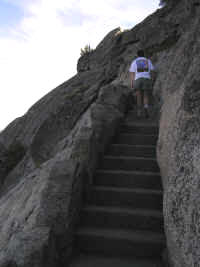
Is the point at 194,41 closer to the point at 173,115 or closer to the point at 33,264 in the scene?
the point at 173,115

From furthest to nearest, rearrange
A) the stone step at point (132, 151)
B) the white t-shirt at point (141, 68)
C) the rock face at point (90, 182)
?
the white t-shirt at point (141, 68)
the stone step at point (132, 151)
the rock face at point (90, 182)

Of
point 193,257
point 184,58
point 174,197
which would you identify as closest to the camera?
point 193,257

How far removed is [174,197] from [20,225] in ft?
6.68

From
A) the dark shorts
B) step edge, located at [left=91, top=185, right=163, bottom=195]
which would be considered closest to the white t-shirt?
the dark shorts

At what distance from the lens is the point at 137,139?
5387 mm

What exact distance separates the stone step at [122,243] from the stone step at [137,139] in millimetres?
2368

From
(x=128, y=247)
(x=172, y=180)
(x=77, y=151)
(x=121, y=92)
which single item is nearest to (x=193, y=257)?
(x=172, y=180)

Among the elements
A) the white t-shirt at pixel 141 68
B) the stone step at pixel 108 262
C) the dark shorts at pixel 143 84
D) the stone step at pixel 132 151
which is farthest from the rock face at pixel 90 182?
the white t-shirt at pixel 141 68

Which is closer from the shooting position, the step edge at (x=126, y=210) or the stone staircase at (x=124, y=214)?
the stone staircase at (x=124, y=214)

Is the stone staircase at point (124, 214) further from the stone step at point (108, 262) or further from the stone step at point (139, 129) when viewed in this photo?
the stone step at point (139, 129)

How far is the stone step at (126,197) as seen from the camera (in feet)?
12.2

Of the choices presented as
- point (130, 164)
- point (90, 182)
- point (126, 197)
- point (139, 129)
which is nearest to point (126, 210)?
point (126, 197)

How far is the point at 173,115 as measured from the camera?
10.3 feet

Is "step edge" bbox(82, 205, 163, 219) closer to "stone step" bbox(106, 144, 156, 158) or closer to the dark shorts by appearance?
"stone step" bbox(106, 144, 156, 158)
